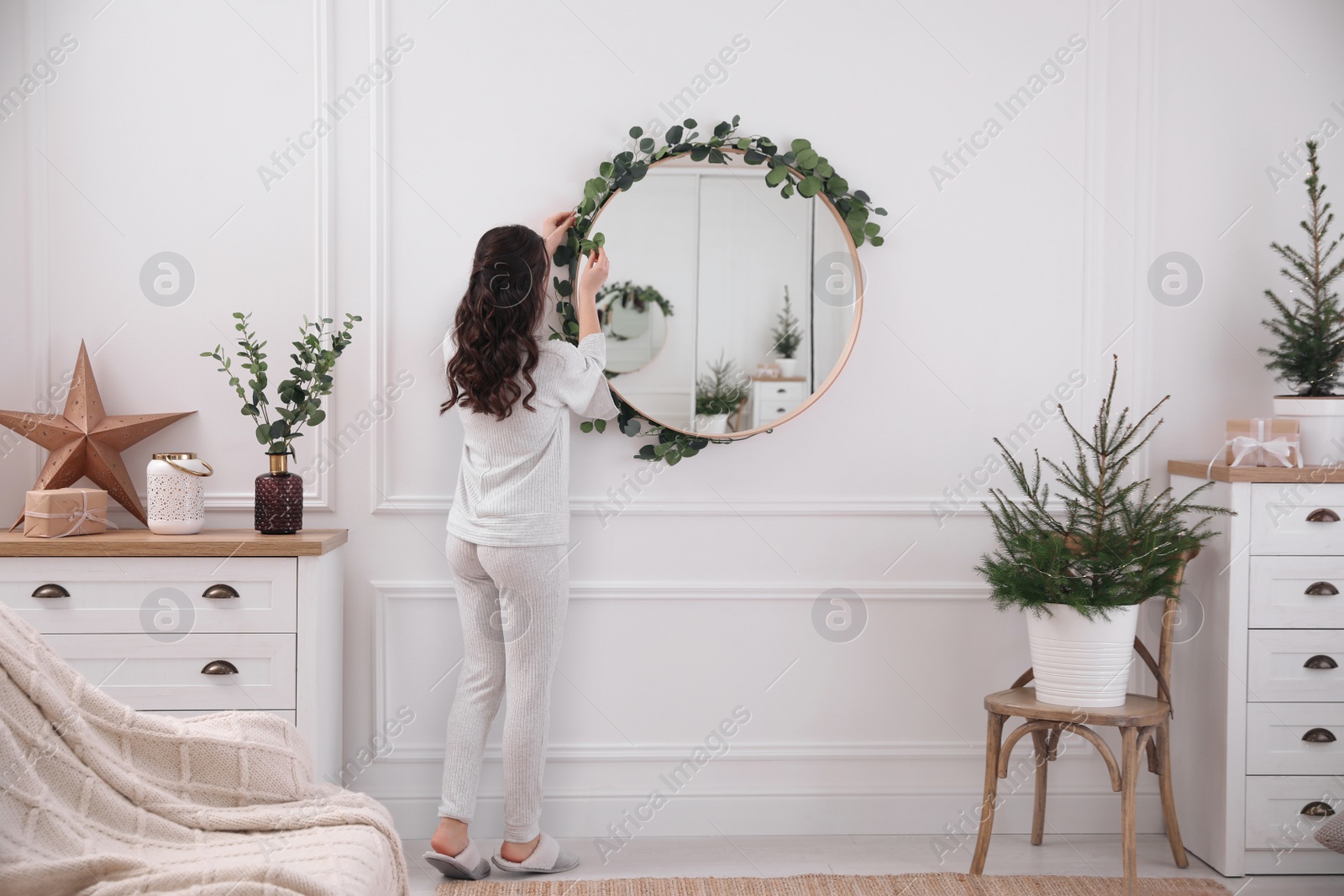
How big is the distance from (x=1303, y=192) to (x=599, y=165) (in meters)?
2.07

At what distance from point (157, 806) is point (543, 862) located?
3.93 feet

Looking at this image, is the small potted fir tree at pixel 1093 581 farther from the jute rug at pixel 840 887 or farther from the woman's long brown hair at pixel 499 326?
the woman's long brown hair at pixel 499 326

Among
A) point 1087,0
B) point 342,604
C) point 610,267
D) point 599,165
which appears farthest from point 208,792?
point 1087,0

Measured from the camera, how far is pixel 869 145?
274 cm

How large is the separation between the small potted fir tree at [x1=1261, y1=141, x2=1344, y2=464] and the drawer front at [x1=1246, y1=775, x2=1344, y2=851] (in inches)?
33.4

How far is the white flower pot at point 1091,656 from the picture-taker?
2.33 meters

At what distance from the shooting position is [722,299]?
105 inches

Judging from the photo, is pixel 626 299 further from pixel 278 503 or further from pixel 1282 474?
pixel 1282 474

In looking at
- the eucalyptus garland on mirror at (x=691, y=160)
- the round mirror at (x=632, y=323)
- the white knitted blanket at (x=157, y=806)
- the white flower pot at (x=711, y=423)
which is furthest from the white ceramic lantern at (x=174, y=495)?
the white flower pot at (x=711, y=423)

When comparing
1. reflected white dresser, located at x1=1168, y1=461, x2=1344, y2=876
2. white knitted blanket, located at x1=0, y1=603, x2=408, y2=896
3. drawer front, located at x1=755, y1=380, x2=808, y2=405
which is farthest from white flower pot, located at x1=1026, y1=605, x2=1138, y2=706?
white knitted blanket, located at x1=0, y1=603, x2=408, y2=896

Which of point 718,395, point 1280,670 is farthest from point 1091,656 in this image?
point 718,395

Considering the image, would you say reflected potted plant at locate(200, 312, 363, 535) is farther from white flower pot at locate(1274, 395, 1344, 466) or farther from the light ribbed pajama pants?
white flower pot at locate(1274, 395, 1344, 466)

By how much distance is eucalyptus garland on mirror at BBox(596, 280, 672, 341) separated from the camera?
264cm

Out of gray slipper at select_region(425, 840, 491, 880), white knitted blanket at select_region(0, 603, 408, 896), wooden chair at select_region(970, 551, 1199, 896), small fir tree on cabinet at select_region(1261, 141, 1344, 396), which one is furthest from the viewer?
small fir tree on cabinet at select_region(1261, 141, 1344, 396)
